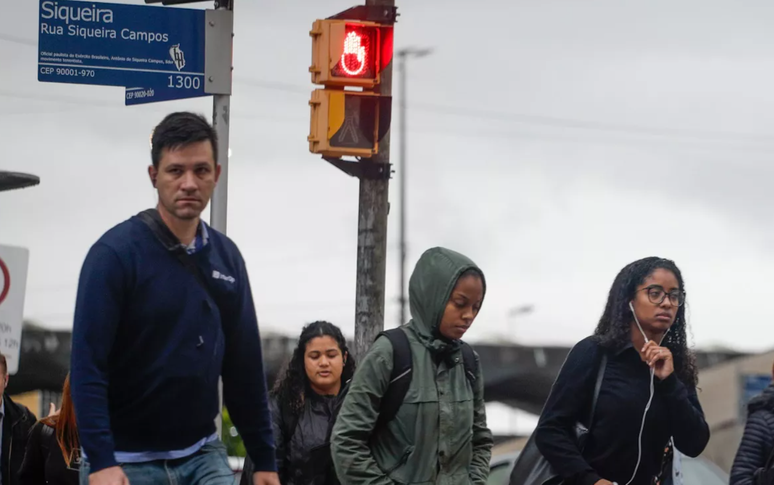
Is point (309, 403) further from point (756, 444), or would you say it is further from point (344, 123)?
point (756, 444)

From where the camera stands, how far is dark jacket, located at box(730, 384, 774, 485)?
6.88 m

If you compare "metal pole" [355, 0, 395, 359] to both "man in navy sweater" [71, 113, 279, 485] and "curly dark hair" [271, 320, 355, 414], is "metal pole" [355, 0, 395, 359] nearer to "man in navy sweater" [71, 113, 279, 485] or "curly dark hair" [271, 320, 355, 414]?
"curly dark hair" [271, 320, 355, 414]

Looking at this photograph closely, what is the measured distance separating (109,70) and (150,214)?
14.1ft

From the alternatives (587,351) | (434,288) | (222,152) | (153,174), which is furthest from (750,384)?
(153,174)

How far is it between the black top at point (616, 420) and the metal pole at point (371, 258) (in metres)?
3.67

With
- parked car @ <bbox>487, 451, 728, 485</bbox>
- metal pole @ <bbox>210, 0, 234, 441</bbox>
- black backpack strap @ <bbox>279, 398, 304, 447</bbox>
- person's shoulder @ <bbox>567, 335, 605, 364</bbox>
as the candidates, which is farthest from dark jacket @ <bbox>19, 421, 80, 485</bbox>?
parked car @ <bbox>487, 451, 728, 485</bbox>

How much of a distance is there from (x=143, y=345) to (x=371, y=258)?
5.50m

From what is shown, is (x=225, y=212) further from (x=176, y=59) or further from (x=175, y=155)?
(x=175, y=155)

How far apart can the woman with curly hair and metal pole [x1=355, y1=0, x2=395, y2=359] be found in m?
3.57

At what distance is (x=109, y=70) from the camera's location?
8570 mm

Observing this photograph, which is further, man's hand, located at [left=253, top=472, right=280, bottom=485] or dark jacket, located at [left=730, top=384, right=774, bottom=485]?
dark jacket, located at [left=730, top=384, right=774, bottom=485]

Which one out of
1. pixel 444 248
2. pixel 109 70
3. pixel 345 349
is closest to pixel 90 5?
pixel 109 70

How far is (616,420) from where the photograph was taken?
237 inches

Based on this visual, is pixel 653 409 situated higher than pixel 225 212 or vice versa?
pixel 225 212
